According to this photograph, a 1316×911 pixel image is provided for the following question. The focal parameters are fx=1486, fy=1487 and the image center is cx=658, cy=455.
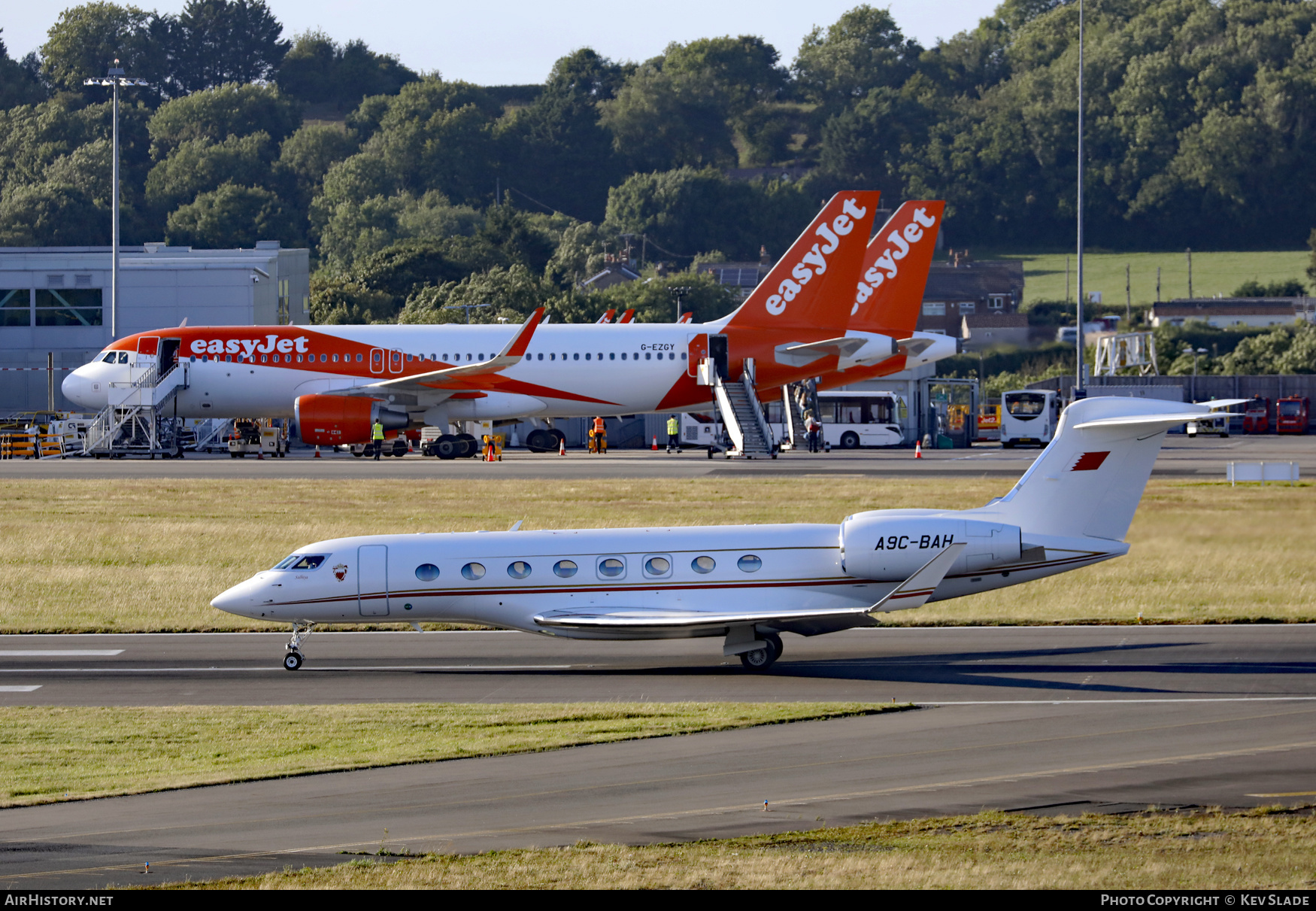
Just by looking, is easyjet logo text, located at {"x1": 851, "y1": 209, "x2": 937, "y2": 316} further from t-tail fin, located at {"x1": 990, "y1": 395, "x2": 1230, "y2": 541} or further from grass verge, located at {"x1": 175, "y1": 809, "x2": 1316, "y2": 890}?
grass verge, located at {"x1": 175, "y1": 809, "x2": 1316, "y2": 890}

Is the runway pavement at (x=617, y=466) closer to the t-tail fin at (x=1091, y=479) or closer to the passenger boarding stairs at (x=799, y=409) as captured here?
the passenger boarding stairs at (x=799, y=409)

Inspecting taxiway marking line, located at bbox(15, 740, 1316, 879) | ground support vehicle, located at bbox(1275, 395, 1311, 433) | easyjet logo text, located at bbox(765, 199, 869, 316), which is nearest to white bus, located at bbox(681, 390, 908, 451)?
easyjet logo text, located at bbox(765, 199, 869, 316)

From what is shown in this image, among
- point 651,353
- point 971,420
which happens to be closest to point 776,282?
point 651,353

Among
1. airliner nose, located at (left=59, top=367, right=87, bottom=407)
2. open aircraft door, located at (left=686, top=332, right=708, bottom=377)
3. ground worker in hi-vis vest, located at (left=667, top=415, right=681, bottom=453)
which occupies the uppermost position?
open aircraft door, located at (left=686, top=332, right=708, bottom=377)

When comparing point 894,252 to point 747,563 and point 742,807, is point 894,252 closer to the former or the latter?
point 747,563

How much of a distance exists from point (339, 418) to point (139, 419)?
10.0 meters

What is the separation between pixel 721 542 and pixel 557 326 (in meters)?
42.4

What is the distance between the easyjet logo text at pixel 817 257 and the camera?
6438 centimetres

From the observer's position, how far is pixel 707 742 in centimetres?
1861

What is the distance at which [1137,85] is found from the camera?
19300cm

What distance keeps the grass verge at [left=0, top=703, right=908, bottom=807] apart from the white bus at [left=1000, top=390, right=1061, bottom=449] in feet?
201

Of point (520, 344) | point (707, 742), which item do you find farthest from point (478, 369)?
point (707, 742)

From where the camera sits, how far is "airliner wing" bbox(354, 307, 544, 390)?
2419 inches

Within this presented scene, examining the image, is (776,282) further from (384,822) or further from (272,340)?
(384,822)
